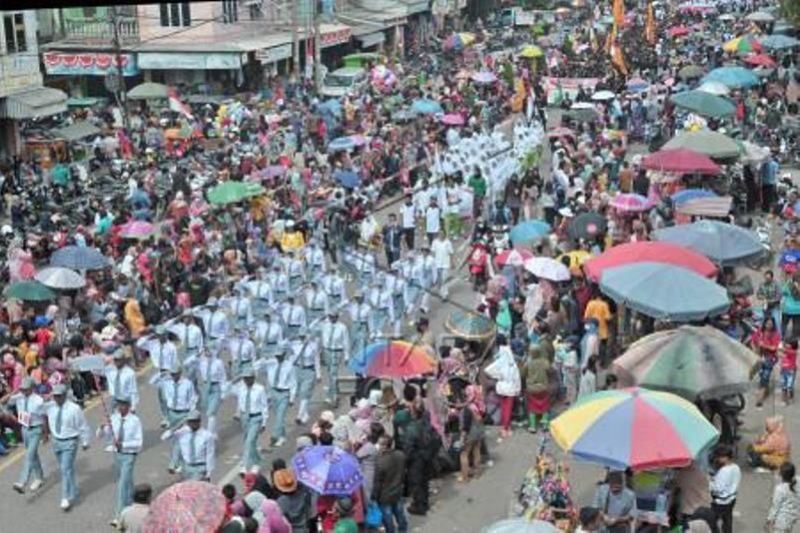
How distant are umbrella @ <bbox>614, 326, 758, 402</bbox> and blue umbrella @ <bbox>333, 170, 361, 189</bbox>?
42.6 ft

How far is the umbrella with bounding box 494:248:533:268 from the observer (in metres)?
16.8

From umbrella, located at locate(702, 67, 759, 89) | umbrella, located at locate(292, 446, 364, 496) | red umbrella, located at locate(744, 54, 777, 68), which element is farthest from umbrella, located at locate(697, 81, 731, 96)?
umbrella, located at locate(292, 446, 364, 496)

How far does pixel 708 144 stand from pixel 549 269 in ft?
22.8

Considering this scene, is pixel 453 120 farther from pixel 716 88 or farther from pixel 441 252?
pixel 441 252

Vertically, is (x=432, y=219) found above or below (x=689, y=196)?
below

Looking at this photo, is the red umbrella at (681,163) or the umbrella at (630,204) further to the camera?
the red umbrella at (681,163)

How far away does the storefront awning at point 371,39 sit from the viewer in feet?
161

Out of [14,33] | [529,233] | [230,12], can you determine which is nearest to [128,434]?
[529,233]

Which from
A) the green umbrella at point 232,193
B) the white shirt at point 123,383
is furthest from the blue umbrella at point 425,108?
the white shirt at point 123,383

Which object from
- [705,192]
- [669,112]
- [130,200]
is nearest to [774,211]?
[705,192]

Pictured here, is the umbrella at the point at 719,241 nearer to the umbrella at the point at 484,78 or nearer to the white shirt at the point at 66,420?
the white shirt at the point at 66,420

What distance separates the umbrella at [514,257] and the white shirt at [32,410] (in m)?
7.52

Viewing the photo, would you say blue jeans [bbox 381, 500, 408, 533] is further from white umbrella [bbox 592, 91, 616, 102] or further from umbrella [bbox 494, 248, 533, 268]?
white umbrella [bbox 592, 91, 616, 102]

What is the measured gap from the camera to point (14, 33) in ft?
96.1
